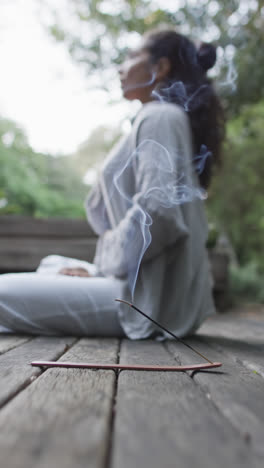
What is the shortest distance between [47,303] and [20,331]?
Answer: 0.19 metres

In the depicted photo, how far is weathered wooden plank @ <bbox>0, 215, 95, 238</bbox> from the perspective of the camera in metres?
3.83

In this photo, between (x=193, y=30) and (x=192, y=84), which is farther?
(x=193, y=30)

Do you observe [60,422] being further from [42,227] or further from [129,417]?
[42,227]

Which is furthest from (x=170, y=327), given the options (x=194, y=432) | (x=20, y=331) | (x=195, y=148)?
(x=194, y=432)

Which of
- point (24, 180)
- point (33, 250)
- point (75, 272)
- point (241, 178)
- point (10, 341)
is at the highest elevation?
point (24, 180)

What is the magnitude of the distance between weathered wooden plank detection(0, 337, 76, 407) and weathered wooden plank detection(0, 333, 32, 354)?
31 mm

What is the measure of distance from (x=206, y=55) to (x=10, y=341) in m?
1.64

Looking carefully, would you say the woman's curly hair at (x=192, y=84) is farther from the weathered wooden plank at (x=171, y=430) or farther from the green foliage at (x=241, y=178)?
the green foliage at (x=241, y=178)

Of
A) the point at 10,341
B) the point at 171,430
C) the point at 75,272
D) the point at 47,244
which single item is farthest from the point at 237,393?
the point at 47,244

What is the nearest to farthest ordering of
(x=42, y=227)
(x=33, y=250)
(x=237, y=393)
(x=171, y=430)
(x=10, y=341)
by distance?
(x=171, y=430) → (x=237, y=393) → (x=10, y=341) → (x=33, y=250) → (x=42, y=227)

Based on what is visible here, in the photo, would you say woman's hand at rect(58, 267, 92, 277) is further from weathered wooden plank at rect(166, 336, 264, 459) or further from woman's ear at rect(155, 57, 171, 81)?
woman's ear at rect(155, 57, 171, 81)

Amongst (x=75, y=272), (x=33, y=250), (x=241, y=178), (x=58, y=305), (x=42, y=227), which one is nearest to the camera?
(x=58, y=305)

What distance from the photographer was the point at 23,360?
945 mm

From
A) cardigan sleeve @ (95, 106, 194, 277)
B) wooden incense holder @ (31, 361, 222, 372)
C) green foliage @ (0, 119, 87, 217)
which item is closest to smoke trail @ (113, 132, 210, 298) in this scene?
cardigan sleeve @ (95, 106, 194, 277)
